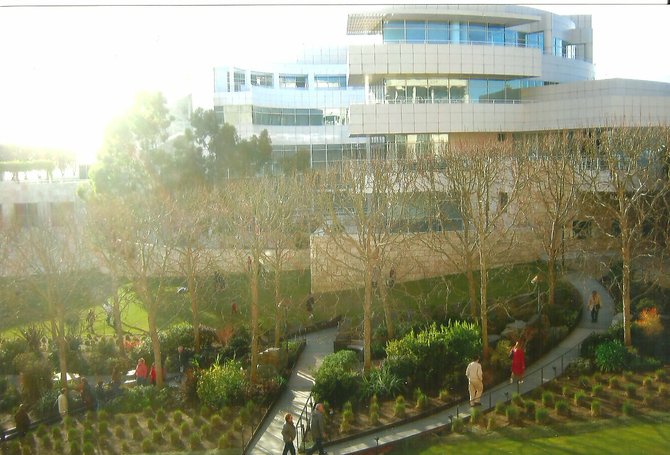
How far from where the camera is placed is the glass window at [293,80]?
11609 mm

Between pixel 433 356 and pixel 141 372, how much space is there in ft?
11.6

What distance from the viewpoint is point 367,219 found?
894 centimetres

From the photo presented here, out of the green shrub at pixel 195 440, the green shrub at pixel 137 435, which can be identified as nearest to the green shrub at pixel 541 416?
the green shrub at pixel 195 440

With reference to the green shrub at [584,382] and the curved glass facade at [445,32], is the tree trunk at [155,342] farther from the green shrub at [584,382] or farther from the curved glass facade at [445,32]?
the curved glass facade at [445,32]

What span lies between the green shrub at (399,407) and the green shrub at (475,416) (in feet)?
2.46

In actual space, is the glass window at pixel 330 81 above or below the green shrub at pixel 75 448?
above

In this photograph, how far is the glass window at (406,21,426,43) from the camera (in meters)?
13.6

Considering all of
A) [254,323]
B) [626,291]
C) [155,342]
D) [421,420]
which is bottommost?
[421,420]

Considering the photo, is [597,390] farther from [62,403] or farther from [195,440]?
[62,403]

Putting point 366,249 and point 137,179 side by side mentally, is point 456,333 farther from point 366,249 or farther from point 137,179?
point 137,179

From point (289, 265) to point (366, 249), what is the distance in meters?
1.76

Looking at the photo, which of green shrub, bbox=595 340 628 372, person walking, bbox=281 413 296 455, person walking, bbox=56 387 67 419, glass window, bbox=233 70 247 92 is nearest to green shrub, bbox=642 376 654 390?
green shrub, bbox=595 340 628 372

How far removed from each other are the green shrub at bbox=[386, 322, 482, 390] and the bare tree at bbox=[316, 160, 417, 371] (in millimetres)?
658

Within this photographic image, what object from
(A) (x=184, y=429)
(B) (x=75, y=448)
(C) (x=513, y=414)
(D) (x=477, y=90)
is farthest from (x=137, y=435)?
(D) (x=477, y=90)
